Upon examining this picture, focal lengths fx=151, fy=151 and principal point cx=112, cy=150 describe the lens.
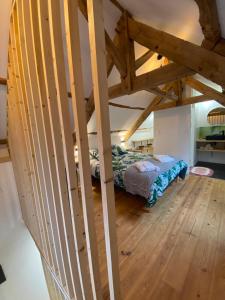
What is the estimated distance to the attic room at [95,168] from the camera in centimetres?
69

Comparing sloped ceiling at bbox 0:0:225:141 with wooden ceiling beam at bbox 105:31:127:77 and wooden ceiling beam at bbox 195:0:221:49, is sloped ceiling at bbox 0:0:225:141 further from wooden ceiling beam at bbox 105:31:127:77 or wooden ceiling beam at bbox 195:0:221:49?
wooden ceiling beam at bbox 105:31:127:77

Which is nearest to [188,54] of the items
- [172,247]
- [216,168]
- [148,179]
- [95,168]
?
[148,179]

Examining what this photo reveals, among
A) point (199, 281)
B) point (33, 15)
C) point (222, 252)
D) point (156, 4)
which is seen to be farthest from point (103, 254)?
point (156, 4)

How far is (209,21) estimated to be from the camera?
4.52 feet

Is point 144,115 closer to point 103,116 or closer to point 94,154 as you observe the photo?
point 94,154

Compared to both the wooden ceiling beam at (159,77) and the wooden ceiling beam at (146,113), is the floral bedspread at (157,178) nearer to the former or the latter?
the wooden ceiling beam at (159,77)

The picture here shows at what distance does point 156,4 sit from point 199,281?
3029 mm

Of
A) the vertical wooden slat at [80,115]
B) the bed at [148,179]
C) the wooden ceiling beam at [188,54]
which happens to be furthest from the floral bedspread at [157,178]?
the vertical wooden slat at [80,115]

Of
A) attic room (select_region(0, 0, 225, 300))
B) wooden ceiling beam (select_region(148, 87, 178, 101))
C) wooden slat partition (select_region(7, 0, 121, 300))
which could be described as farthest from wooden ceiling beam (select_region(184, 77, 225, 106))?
wooden slat partition (select_region(7, 0, 121, 300))

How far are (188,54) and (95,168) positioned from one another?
2.78 m

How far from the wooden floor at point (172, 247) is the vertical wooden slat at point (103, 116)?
43.9 inches

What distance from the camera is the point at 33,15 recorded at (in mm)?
833

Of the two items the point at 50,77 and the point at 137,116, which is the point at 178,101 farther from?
the point at 50,77


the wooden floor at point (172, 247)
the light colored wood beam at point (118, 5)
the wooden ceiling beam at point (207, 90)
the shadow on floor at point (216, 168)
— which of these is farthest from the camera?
the shadow on floor at point (216, 168)
